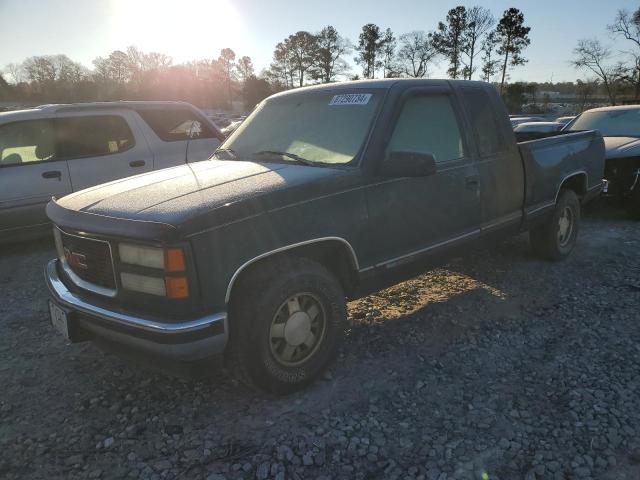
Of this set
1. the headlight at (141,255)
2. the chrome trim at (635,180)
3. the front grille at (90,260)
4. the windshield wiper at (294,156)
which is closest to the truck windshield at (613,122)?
the chrome trim at (635,180)

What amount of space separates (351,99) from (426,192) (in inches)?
34.3

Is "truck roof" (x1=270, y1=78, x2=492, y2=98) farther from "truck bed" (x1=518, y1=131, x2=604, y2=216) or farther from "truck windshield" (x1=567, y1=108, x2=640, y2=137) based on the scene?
"truck windshield" (x1=567, y1=108, x2=640, y2=137)

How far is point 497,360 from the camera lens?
10.9 ft

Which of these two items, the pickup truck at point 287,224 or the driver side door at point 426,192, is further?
the driver side door at point 426,192

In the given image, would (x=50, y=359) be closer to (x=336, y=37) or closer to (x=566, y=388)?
(x=566, y=388)

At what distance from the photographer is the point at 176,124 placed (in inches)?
274

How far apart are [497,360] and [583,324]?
0.97 m

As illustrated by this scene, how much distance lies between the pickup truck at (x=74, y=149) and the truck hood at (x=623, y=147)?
5.80 metres

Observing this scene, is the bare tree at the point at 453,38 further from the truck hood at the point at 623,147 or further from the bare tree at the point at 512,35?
the truck hood at the point at 623,147

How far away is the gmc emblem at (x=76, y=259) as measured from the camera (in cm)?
282

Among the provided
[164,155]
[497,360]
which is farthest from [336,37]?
[497,360]

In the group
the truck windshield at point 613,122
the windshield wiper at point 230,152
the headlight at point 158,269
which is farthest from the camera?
the truck windshield at point 613,122

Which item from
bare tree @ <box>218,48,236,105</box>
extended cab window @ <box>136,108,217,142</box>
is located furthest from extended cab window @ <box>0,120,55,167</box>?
bare tree @ <box>218,48,236,105</box>

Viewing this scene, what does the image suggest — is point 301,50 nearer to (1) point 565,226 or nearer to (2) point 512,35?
(2) point 512,35
